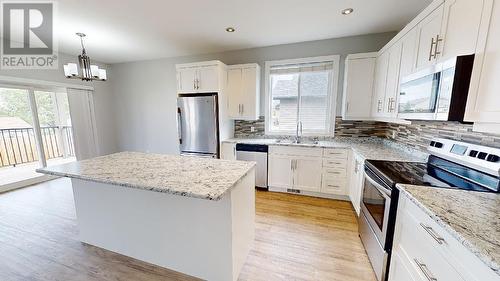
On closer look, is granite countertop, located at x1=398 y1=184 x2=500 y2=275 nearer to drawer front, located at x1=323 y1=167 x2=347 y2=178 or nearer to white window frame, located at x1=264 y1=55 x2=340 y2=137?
drawer front, located at x1=323 y1=167 x2=347 y2=178

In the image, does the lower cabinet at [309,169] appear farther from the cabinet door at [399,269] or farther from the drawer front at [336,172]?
the cabinet door at [399,269]

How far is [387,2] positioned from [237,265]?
316 cm

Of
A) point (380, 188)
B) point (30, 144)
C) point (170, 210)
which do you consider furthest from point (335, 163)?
point (30, 144)

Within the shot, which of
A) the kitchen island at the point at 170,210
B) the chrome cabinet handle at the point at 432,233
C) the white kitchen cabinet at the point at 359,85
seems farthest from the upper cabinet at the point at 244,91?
the chrome cabinet handle at the point at 432,233

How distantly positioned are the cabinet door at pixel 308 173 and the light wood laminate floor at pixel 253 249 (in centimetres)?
31

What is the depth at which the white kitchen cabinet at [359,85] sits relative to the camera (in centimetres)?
287

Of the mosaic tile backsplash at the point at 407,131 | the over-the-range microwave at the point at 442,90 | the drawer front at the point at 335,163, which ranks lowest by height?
the drawer front at the point at 335,163

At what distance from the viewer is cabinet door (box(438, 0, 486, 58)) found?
1.22 meters

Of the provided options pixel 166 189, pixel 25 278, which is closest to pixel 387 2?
pixel 166 189

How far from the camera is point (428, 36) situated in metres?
1.70

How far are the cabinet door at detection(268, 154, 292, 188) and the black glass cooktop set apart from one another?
144 centimetres

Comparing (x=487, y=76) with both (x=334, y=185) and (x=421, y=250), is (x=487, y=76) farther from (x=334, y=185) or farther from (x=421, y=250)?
(x=334, y=185)

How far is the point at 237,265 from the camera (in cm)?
158

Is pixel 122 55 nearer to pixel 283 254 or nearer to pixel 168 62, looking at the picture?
pixel 168 62
